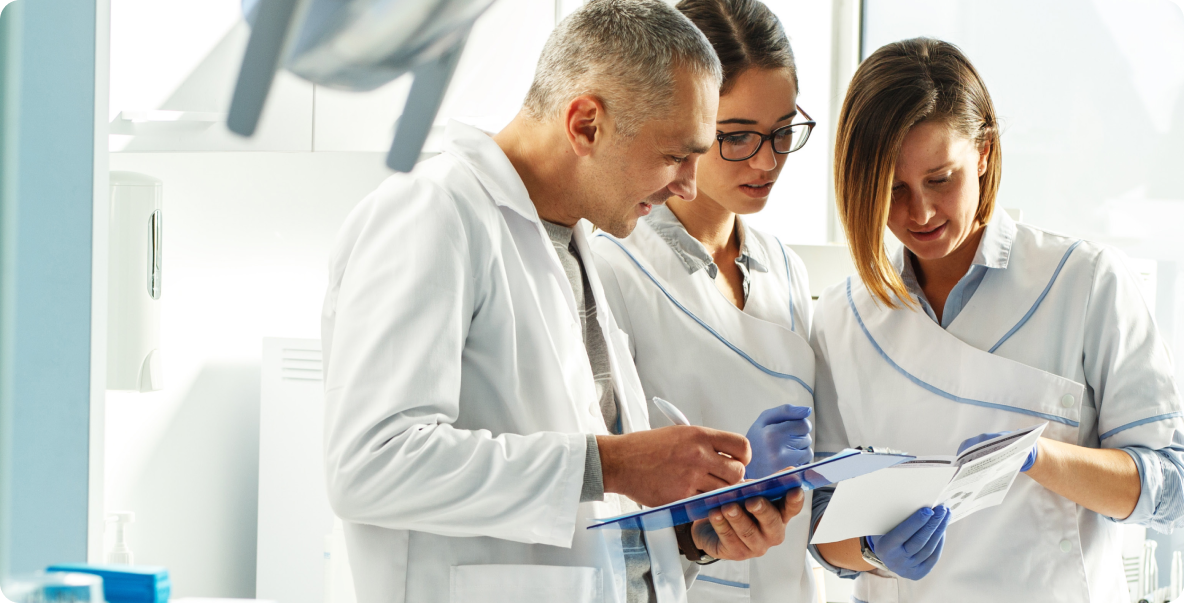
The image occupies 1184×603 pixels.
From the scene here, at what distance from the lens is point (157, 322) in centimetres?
136

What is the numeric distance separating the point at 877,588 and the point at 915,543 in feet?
0.72

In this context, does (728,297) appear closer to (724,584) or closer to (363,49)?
(724,584)

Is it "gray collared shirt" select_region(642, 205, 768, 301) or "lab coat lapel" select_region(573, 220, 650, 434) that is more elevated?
"gray collared shirt" select_region(642, 205, 768, 301)

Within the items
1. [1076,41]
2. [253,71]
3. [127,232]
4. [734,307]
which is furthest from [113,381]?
[1076,41]

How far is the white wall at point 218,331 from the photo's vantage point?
5.26ft

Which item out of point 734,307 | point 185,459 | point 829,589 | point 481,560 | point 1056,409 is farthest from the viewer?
point 829,589

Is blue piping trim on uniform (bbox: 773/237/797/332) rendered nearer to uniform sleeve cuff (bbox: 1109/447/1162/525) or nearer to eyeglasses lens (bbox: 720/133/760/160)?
eyeglasses lens (bbox: 720/133/760/160)

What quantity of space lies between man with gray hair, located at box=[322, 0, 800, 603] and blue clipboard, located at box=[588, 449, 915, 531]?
2 centimetres

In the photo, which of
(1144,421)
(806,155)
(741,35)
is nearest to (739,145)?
(741,35)

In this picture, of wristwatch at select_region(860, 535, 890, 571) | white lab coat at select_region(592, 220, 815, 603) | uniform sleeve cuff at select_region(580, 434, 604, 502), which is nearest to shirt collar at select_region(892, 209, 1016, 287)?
white lab coat at select_region(592, 220, 815, 603)

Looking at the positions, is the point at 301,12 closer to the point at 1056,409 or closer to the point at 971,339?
the point at 971,339

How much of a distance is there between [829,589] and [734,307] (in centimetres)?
99

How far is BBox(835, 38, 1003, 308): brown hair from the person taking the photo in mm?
1155

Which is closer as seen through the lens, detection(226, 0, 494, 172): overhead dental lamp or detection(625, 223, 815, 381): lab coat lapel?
detection(625, 223, 815, 381): lab coat lapel
